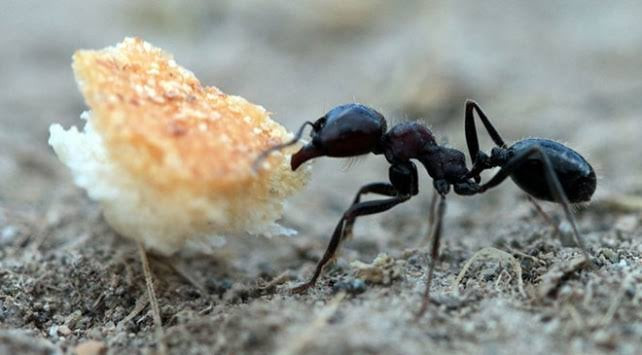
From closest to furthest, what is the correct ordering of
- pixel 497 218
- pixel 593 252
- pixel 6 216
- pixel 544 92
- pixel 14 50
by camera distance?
pixel 593 252 → pixel 6 216 → pixel 497 218 → pixel 544 92 → pixel 14 50

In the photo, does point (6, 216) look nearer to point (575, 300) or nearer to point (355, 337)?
point (355, 337)

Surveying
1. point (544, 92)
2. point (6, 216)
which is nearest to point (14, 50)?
point (6, 216)

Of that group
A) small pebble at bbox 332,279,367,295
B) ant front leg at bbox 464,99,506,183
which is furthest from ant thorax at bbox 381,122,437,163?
Result: small pebble at bbox 332,279,367,295

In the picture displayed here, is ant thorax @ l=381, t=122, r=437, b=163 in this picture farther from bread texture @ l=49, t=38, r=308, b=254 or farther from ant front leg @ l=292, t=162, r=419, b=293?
bread texture @ l=49, t=38, r=308, b=254

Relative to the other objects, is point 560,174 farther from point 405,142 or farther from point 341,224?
point 341,224

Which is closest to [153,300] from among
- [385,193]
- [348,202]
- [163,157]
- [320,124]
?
[163,157]
